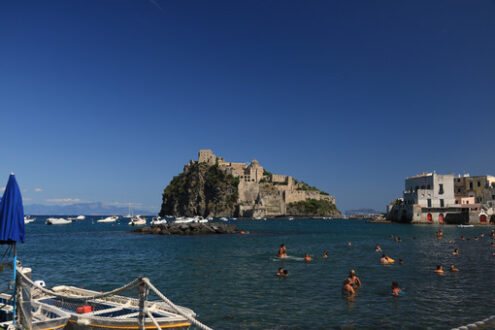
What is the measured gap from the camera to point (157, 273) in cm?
2720

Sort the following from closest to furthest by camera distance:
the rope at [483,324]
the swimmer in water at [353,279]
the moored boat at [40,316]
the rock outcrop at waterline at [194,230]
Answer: the moored boat at [40,316], the rope at [483,324], the swimmer in water at [353,279], the rock outcrop at waterline at [194,230]

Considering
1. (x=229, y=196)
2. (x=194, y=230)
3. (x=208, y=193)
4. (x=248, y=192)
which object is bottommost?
(x=194, y=230)

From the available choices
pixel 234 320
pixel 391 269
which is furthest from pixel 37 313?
pixel 391 269

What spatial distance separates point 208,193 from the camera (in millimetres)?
188875

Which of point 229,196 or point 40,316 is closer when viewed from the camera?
point 40,316

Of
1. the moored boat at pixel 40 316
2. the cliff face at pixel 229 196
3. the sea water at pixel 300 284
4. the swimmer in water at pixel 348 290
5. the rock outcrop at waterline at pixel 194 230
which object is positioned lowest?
the rock outcrop at waterline at pixel 194 230

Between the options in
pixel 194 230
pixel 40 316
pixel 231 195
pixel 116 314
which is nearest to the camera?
pixel 40 316

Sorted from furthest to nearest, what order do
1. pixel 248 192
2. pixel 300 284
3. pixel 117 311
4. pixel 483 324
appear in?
pixel 248 192 < pixel 300 284 < pixel 483 324 < pixel 117 311

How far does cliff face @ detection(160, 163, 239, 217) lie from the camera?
183875 millimetres

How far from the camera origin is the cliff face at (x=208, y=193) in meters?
184

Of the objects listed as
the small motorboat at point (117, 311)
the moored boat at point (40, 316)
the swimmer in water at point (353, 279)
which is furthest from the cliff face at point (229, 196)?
the moored boat at point (40, 316)

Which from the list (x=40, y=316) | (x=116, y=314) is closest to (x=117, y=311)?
(x=116, y=314)

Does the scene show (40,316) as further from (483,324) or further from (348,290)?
(483,324)

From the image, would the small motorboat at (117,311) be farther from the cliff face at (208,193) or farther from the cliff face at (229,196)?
the cliff face at (208,193)
